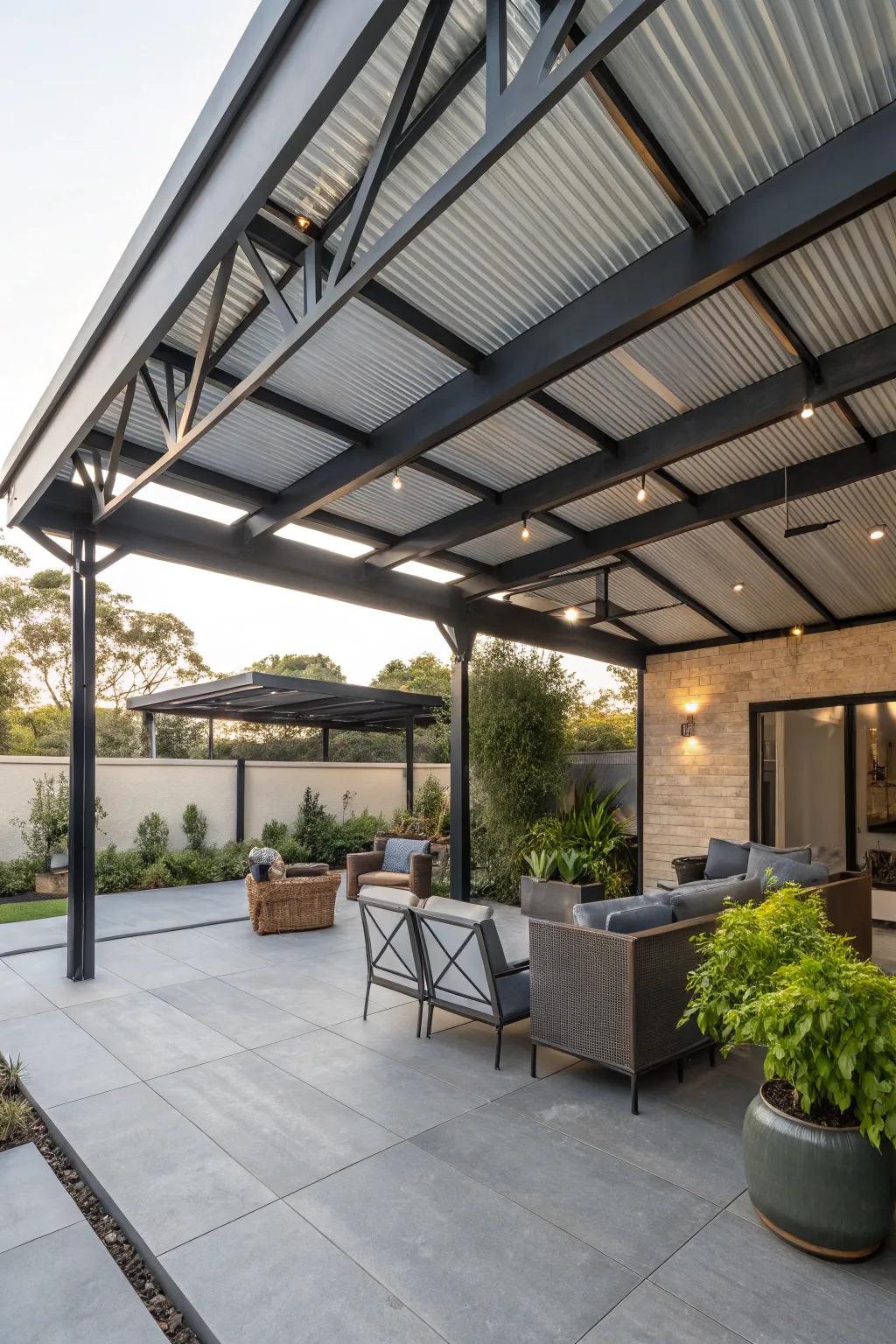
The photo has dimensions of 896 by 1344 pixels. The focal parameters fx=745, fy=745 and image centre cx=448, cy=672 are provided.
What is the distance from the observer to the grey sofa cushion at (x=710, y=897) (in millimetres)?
3975

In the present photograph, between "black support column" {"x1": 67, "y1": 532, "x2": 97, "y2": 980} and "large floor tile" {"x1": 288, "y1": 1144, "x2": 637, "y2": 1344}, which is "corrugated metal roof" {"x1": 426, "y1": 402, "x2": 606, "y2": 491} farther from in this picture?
"large floor tile" {"x1": 288, "y1": 1144, "x2": 637, "y2": 1344}

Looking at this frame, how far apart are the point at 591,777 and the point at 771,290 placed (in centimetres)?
704

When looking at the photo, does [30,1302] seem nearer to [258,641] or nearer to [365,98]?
[365,98]

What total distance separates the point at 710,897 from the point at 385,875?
4766 mm

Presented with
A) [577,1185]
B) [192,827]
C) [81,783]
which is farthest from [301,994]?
[192,827]

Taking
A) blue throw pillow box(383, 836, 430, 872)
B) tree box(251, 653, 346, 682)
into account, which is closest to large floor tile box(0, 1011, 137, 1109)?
blue throw pillow box(383, 836, 430, 872)

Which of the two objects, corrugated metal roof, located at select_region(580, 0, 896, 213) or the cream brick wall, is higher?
corrugated metal roof, located at select_region(580, 0, 896, 213)

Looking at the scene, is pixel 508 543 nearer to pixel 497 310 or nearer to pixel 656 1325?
pixel 497 310

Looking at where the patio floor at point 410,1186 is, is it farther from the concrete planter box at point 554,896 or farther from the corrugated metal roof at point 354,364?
the corrugated metal roof at point 354,364

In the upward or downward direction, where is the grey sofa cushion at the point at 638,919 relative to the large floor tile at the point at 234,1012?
upward

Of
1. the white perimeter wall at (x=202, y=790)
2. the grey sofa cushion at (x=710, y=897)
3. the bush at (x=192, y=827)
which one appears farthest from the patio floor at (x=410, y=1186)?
the bush at (x=192, y=827)

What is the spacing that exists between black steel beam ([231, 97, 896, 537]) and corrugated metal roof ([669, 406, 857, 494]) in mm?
822

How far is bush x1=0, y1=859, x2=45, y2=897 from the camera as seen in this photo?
8.53 metres

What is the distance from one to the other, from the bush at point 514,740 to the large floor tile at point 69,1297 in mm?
6361
